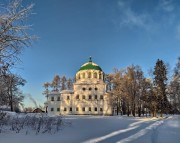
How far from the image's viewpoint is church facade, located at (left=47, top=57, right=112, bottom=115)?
6375 cm

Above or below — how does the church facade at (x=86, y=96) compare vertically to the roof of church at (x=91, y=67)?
below

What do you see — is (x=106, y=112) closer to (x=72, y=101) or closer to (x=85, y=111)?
(x=85, y=111)

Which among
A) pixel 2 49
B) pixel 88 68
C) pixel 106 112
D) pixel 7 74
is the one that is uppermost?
pixel 88 68

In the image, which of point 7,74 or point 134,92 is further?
point 134,92

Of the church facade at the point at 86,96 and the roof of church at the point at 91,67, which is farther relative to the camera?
the roof of church at the point at 91,67

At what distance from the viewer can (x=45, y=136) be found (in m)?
9.55

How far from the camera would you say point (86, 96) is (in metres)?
65.2

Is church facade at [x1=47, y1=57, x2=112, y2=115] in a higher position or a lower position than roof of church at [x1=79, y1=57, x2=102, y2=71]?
lower

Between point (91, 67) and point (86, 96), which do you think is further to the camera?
point (86, 96)

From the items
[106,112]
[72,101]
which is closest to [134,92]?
[106,112]

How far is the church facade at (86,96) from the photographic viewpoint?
63750 millimetres

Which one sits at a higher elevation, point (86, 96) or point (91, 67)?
point (91, 67)

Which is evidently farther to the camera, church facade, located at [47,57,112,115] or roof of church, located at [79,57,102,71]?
roof of church, located at [79,57,102,71]

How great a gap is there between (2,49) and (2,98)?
14.0 ft
